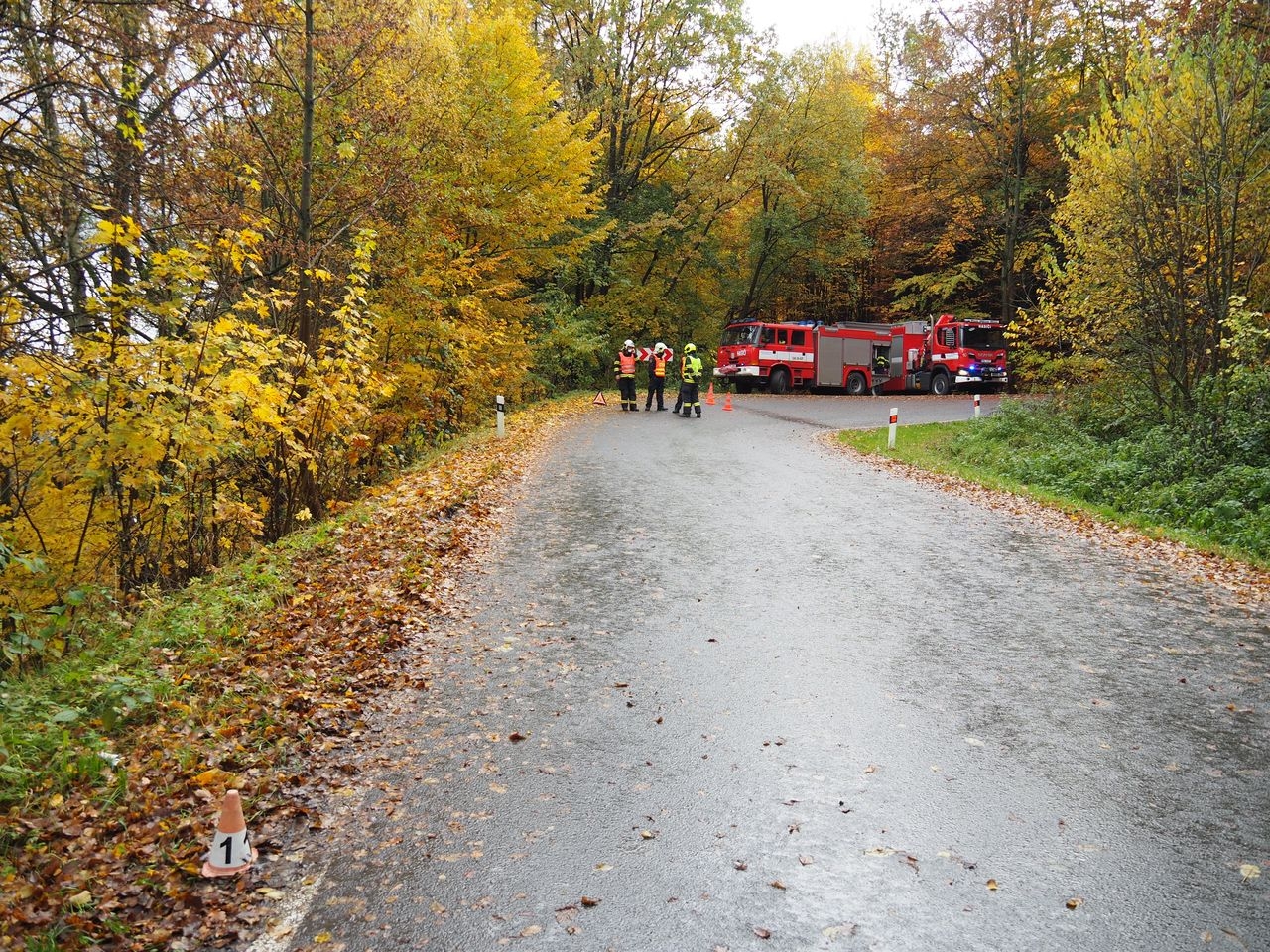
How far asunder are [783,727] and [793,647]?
1.41 m

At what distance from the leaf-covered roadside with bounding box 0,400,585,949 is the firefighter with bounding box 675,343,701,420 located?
48.6ft

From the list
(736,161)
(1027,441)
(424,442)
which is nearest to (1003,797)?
(1027,441)

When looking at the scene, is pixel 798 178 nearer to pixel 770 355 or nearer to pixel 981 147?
pixel 981 147

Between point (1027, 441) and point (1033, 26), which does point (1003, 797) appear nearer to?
point (1027, 441)

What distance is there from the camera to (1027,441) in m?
18.2

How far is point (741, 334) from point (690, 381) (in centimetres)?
1213

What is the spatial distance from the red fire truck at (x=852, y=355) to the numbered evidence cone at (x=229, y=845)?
31.8 metres

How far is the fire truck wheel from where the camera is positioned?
1371 inches

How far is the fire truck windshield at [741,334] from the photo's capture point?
34.3 metres

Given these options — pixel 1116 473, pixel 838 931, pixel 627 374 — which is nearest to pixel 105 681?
pixel 838 931

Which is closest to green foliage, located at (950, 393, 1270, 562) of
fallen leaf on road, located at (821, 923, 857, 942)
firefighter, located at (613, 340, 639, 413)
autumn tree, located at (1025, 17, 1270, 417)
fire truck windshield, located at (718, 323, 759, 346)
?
autumn tree, located at (1025, 17, 1270, 417)

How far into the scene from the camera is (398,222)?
16141 mm

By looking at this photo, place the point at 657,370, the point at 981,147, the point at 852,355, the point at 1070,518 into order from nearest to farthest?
the point at 1070,518
the point at 657,370
the point at 852,355
the point at 981,147

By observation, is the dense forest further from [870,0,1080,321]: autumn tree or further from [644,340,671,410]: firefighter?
Answer: [644,340,671,410]: firefighter
